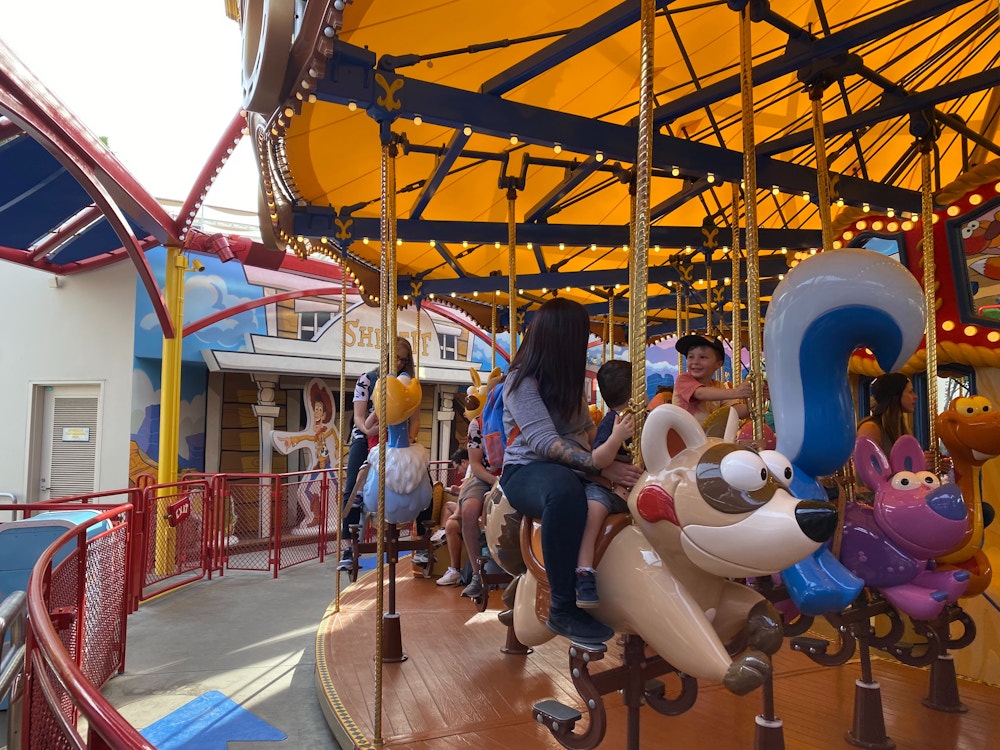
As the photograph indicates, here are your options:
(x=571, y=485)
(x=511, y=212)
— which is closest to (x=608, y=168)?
(x=511, y=212)

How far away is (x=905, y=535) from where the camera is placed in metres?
2.29

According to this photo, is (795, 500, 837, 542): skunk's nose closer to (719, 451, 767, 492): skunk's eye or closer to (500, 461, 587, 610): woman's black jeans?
(719, 451, 767, 492): skunk's eye

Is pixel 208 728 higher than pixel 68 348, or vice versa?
pixel 68 348

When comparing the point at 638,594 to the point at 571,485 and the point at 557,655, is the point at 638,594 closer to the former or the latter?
the point at 571,485

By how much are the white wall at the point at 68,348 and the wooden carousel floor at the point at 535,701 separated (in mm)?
5675

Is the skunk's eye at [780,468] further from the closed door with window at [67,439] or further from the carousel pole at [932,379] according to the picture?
the closed door with window at [67,439]

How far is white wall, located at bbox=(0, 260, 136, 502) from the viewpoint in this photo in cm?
840

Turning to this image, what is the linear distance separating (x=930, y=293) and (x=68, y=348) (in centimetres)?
908

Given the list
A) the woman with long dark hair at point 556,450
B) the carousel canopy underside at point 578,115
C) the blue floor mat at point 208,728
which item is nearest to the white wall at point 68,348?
the carousel canopy underside at point 578,115

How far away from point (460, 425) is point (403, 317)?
2.53m

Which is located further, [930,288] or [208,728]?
[208,728]

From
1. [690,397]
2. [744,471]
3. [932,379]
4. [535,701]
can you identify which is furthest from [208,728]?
[932,379]

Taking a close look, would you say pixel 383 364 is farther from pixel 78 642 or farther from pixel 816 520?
pixel 816 520

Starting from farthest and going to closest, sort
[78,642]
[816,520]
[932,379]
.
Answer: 1. [78,642]
2. [932,379]
3. [816,520]
